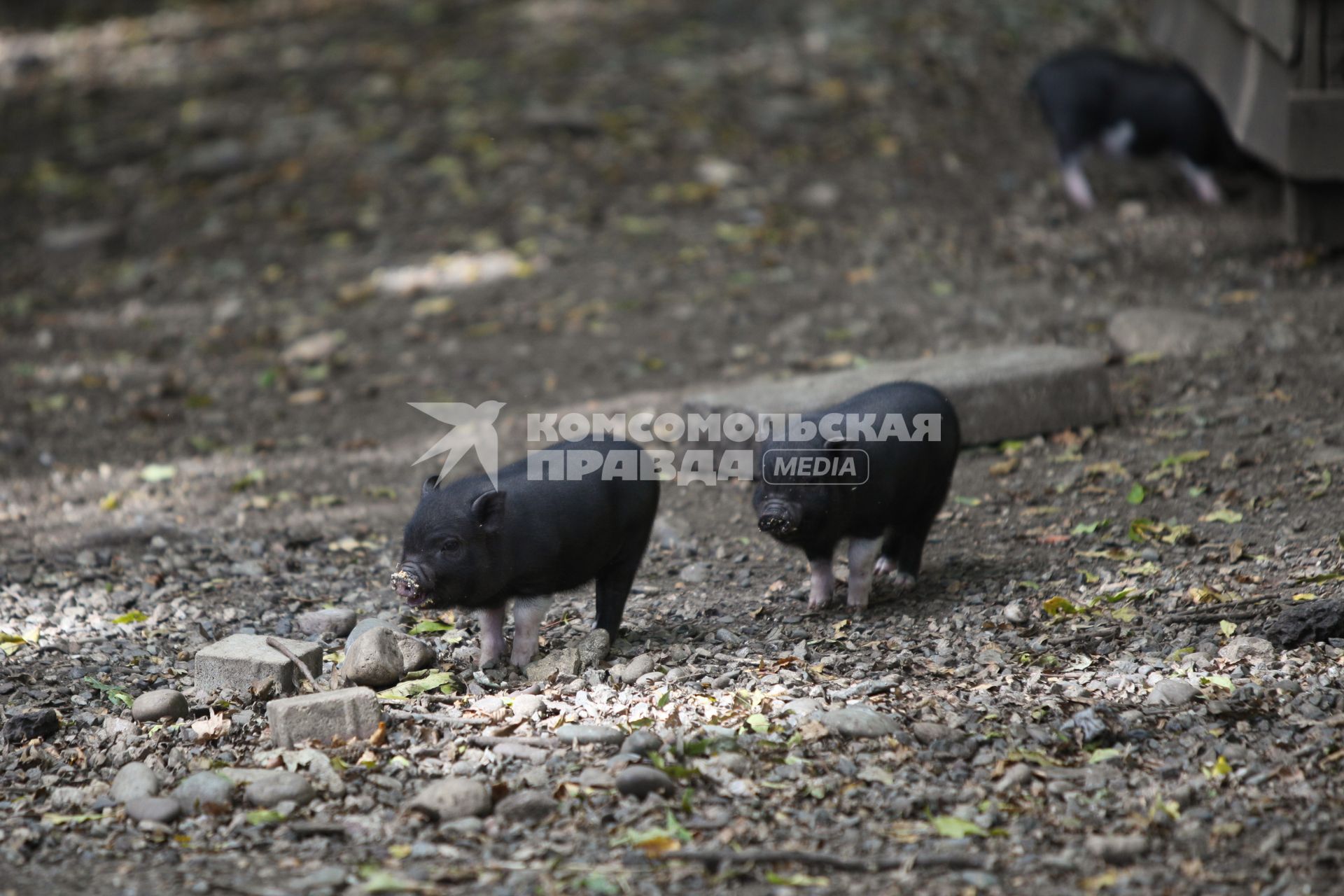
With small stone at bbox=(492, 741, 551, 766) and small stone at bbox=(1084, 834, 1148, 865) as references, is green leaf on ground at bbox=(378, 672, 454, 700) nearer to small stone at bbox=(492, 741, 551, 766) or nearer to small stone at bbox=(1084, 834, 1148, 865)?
small stone at bbox=(492, 741, 551, 766)

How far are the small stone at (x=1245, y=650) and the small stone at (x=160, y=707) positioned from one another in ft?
11.1

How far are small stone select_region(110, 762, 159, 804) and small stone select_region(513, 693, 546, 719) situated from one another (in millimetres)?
1087

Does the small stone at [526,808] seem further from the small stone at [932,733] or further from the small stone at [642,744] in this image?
the small stone at [932,733]

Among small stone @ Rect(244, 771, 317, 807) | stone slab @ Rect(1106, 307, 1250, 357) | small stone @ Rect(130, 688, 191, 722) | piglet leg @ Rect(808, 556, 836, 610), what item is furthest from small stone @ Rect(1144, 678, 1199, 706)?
stone slab @ Rect(1106, 307, 1250, 357)

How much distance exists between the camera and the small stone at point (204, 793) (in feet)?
13.0

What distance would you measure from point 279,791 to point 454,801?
51 cm

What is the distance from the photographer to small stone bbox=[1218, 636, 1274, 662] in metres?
4.55

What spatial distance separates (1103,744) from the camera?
4.11 metres

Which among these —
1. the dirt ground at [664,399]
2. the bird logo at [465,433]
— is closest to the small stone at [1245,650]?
the dirt ground at [664,399]

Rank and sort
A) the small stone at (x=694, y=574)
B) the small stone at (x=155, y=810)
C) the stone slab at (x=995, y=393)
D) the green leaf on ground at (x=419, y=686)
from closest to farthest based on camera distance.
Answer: the small stone at (x=155, y=810)
the green leaf on ground at (x=419, y=686)
the small stone at (x=694, y=574)
the stone slab at (x=995, y=393)

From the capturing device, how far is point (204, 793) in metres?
4.00

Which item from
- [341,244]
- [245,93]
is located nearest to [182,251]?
[341,244]

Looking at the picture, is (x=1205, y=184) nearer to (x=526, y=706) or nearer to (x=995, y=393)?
(x=995, y=393)

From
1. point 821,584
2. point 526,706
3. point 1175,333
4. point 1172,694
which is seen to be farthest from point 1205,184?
point 526,706
